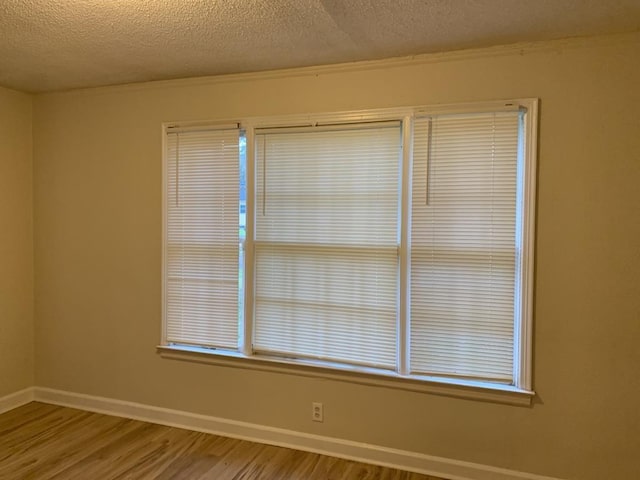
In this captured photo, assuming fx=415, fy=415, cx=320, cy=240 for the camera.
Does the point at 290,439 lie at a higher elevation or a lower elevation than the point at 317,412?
lower

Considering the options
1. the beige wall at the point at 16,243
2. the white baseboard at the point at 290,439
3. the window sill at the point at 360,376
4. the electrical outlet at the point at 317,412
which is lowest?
the white baseboard at the point at 290,439

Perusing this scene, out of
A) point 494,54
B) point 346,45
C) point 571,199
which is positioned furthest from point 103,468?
point 494,54

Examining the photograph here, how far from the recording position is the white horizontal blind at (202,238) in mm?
2826

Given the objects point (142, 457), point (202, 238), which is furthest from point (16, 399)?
point (202, 238)

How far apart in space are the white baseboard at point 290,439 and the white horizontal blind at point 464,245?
1.73 feet

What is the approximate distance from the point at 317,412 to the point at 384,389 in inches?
18.6

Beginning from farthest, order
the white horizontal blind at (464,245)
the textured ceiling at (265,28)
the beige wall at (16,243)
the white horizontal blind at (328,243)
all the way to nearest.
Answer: the beige wall at (16,243), the white horizontal blind at (328,243), the white horizontal blind at (464,245), the textured ceiling at (265,28)

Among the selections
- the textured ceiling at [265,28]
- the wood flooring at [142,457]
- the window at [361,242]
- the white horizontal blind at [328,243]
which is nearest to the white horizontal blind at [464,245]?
the window at [361,242]

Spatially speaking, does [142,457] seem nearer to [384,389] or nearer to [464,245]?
[384,389]

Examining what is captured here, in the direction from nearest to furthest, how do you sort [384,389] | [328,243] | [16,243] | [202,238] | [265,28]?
[265,28]
[384,389]
[328,243]
[202,238]
[16,243]

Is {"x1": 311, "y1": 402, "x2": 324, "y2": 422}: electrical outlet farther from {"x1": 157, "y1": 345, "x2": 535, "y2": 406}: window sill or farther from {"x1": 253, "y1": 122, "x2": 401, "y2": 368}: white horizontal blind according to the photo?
{"x1": 253, "y1": 122, "x2": 401, "y2": 368}: white horizontal blind

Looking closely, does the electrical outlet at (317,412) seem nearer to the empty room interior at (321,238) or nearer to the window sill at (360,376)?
the empty room interior at (321,238)

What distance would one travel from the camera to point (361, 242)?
2.57 metres

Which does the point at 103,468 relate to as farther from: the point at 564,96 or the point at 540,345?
the point at 564,96
